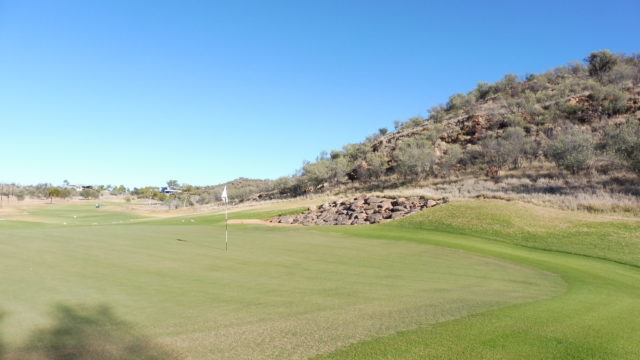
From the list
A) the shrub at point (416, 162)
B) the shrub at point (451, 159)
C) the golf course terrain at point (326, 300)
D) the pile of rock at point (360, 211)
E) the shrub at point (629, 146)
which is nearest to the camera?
the golf course terrain at point (326, 300)

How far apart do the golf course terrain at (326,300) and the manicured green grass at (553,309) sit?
36mm

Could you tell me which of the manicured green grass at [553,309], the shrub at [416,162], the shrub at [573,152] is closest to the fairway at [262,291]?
the manicured green grass at [553,309]

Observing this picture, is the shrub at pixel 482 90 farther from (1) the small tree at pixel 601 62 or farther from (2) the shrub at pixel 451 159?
(2) the shrub at pixel 451 159

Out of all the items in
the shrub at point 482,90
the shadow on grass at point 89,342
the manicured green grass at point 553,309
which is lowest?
the manicured green grass at point 553,309

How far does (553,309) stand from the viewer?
7500 millimetres

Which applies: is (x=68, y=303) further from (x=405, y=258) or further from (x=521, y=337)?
(x=405, y=258)

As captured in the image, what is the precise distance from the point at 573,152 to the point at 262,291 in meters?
41.6

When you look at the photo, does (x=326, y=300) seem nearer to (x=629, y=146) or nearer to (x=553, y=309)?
(x=553, y=309)

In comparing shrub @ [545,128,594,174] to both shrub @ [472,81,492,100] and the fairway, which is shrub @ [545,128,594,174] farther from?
shrub @ [472,81,492,100]

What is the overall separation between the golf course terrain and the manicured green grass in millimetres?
36

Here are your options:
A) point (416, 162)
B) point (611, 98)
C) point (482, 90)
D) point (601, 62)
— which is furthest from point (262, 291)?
point (482, 90)

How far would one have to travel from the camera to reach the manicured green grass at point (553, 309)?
5465mm

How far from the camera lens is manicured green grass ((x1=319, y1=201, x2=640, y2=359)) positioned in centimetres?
546

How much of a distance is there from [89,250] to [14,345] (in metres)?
11.9
